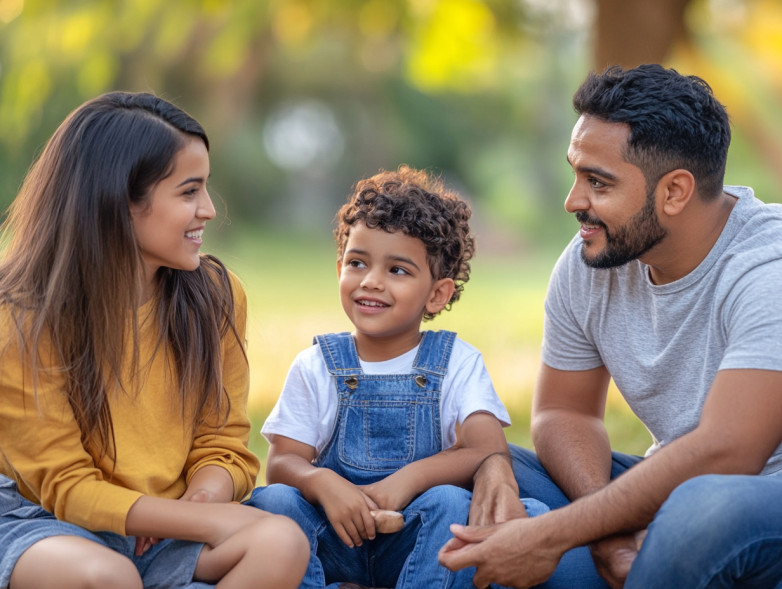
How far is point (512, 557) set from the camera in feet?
7.47

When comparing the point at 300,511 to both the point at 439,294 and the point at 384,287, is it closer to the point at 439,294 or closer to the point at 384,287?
the point at 384,287

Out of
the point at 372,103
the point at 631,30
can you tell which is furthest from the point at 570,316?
the point at 372,103

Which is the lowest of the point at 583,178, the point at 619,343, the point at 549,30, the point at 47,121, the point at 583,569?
the point at 583,569

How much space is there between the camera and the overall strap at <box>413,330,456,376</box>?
2.76 metres

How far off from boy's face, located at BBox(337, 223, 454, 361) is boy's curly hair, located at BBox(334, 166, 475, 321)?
3 cm

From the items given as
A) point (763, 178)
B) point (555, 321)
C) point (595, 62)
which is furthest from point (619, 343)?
point (763, 178)

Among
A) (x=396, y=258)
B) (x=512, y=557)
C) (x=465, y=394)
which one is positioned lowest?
(x=512, y=557)

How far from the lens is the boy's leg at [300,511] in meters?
2.49

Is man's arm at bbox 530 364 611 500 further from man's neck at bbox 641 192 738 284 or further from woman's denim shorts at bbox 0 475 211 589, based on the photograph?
woman's denim shorts at bbox 0 475 211 589

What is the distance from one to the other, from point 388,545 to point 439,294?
29.6 inches

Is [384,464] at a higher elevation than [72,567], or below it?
higher

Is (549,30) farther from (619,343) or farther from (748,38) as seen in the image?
(619,343)

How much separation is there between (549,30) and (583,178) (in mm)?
7378

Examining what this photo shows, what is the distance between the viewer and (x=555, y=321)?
2.98 m
